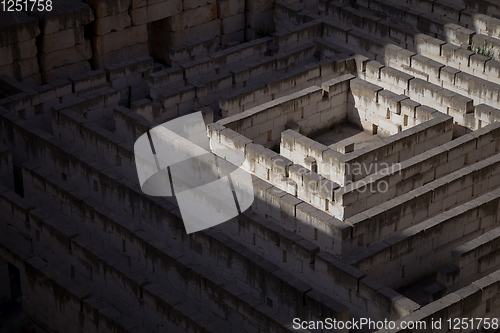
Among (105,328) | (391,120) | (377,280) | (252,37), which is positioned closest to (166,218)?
(105,328)

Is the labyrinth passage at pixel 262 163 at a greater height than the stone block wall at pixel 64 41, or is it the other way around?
the stone block wall at pixel 64 41

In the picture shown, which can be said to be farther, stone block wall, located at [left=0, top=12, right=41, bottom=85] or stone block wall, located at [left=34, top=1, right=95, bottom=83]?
stone block wall, located at [left=34, top=1, right=95, bottom=83]

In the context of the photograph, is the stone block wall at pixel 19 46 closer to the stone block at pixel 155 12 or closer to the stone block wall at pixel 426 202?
the stone block at pixel 155 12

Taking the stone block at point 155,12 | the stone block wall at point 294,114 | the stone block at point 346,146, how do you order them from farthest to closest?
the stone block at point 155,12, the stone block wall at point 294,114, the stone block at point 346,146

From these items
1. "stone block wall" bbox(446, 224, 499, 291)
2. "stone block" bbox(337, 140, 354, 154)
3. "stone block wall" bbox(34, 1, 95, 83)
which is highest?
"stone block wall" bbox(34, 1, 95, 83)

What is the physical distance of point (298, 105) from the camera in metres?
24.3

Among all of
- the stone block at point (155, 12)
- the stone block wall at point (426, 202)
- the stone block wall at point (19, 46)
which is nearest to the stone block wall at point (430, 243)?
the stone block wall at point (426, 202)

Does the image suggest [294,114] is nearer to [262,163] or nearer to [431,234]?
[262,163]

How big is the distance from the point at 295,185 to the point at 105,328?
499cm

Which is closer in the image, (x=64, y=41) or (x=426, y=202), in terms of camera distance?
(x=426, y=202)

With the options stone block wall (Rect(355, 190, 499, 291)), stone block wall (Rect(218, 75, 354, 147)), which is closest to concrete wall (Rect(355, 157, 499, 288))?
stone block wall (Rect(355, 190, 499, 291))

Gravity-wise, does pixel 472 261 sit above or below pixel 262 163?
below

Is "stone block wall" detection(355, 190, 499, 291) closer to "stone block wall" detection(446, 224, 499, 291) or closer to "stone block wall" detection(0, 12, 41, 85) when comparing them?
"stone block wall" detection(446, 224, 499, 291)

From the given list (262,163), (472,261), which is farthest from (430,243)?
(262,163)
